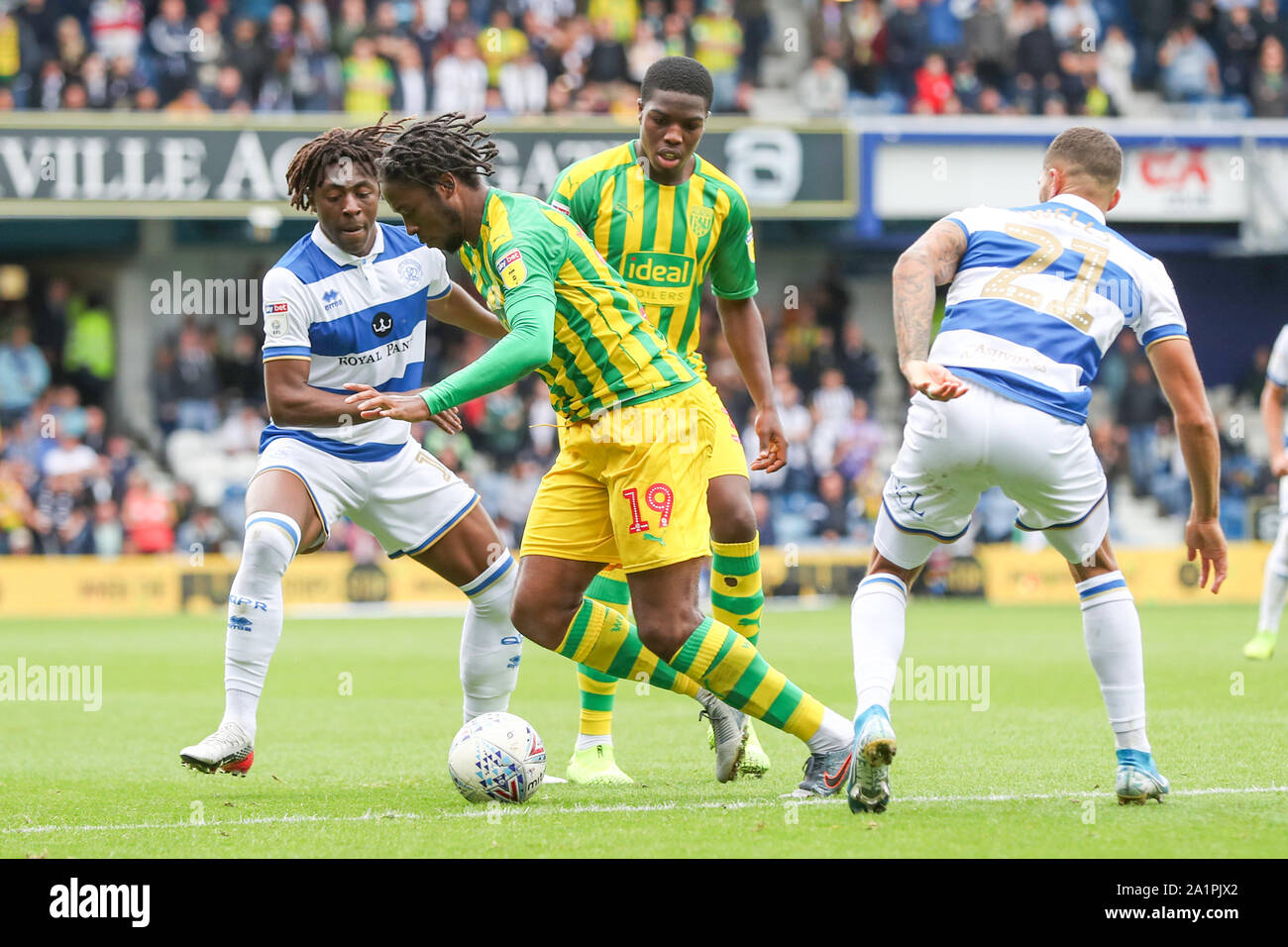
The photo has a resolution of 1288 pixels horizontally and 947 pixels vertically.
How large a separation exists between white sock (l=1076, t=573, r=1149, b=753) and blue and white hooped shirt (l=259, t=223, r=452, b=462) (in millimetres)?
2740

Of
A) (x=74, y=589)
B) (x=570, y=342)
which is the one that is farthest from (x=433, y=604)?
(x=570, y=342)

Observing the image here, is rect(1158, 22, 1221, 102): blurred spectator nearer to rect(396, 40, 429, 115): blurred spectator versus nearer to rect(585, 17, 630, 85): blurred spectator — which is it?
rect(585, 17, 630, 85): blurred spectator

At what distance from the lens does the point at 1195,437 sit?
5.15m

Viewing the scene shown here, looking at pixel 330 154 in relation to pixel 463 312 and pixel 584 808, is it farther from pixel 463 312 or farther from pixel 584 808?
pixel 584 808

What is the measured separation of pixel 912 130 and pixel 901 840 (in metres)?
16.9

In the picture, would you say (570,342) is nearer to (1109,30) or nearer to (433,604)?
(433,604)

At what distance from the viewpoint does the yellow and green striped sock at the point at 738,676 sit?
5402 mm

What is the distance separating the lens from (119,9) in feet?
66.8

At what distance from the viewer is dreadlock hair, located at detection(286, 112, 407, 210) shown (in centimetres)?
639

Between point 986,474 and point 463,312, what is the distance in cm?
262

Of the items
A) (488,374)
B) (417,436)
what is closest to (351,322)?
(488,374)

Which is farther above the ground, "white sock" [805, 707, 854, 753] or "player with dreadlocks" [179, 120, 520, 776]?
"player with dreadlocks" [179, 120, 520, 776]

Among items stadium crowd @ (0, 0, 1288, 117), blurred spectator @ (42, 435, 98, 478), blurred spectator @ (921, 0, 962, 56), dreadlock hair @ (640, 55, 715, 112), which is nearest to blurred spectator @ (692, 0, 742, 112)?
stadium crowd @ (0, 0, 1288, 117)
